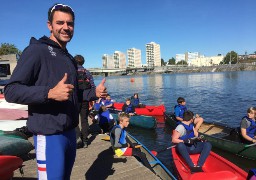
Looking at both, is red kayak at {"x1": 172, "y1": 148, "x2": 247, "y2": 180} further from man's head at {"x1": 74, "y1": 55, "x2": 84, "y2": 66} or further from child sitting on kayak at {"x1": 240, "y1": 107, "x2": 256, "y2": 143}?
man's head at {"x1": 74, "y1": 55, "x2": 84, "y2": 66}

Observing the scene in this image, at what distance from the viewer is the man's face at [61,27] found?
2332mm

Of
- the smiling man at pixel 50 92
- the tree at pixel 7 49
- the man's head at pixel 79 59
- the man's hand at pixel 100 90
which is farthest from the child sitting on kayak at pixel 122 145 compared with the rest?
the tree at pixel 7 49

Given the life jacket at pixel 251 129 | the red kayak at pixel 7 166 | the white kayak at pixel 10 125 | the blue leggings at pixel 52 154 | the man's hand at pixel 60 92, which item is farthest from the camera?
the life jacket at pixel 251 129

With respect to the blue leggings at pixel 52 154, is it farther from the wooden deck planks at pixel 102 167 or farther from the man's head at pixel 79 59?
the man's head at pixel 79 59

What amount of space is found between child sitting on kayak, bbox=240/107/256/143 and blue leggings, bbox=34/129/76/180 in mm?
8715

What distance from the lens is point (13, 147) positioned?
6.07 metres

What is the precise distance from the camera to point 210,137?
11.2 meters

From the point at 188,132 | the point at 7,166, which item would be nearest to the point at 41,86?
the point at 7,166

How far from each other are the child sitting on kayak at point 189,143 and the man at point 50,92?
211 inches

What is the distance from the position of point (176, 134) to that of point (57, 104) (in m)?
5.83

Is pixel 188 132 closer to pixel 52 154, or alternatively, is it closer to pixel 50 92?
pixel 52 154

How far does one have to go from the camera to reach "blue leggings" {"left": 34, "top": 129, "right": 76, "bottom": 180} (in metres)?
2.27

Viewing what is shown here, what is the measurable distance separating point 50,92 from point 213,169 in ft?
21.2

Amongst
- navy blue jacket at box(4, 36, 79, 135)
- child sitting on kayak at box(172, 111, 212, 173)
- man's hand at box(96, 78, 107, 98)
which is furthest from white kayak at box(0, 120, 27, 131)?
navy blue jacket at box(4, 36, 79, 135)
